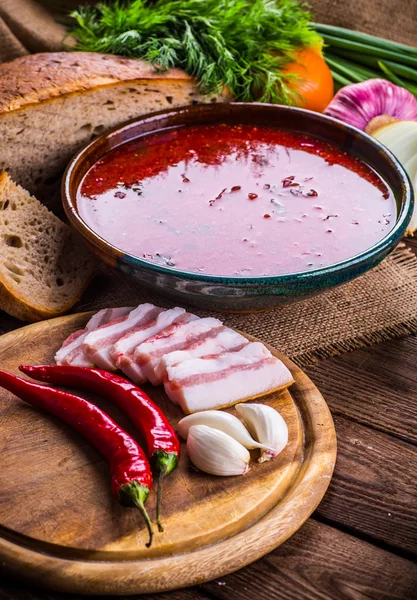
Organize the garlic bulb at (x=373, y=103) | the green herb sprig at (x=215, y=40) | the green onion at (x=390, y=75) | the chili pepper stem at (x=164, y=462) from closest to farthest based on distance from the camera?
the chili pepper stem at (x=164, y=462), the green herb sprig at (x=215, y=40), the garlic bulb at (x=373, y=103), the green onion at (x=390, y=75)

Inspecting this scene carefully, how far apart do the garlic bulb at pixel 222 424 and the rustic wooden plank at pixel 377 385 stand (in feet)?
1.40

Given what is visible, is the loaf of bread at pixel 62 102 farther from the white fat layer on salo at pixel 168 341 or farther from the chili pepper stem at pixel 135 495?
the chili pepper stem at pixel 135 495

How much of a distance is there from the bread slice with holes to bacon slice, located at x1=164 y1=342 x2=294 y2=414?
705 millimetres

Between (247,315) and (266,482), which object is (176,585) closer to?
(266,482)

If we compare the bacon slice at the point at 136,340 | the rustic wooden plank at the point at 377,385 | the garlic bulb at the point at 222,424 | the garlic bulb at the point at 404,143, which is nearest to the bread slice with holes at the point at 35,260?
the bacon slice at the point at 136,340

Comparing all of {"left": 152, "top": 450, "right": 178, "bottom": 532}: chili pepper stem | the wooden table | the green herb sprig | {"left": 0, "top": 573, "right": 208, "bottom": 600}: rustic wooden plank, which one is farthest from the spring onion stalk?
{"left": 0, "top": 573, "right": 208, "bottom": 600}: rustic wooden plank

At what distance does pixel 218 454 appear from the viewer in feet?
5.98

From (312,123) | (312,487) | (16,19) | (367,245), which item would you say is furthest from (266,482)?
(16,19)

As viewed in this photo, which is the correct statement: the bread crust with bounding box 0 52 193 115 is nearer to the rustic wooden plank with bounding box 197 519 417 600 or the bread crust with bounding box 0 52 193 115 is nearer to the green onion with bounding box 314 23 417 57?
the green onion with bounding box 314 23 417 57

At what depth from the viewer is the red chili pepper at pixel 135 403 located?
5.96 ft

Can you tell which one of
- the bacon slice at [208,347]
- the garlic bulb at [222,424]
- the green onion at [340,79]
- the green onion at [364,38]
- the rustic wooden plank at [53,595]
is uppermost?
the green onion at [364,38]

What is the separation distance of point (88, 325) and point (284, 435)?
73 centimetres

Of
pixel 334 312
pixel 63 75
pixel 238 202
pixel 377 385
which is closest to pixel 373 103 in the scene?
pixel 238 202

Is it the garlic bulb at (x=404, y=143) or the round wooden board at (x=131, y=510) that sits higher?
the garlic bulb at (x=404, y=143)
